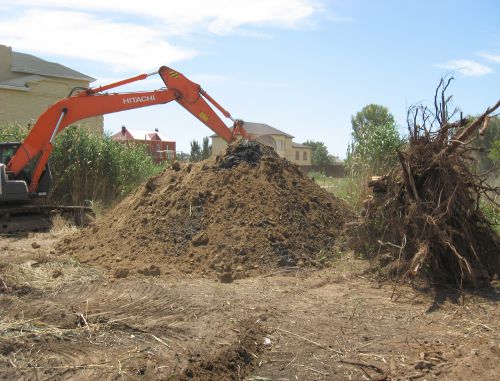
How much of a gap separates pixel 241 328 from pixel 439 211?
297 centimetres

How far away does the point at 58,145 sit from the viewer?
→ 51.8 ft

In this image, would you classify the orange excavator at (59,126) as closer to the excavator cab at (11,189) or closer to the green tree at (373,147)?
the excavator cab at (11,189)

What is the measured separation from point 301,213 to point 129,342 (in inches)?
185

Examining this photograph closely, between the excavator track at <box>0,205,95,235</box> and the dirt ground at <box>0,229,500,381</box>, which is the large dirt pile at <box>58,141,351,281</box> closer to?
the dirt ground at <box>0,229,500,381</box>

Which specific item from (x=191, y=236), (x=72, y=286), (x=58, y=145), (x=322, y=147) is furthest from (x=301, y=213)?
(x=322, y=147)

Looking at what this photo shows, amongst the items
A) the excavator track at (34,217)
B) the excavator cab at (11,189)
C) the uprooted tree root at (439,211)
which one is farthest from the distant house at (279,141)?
the uprooted tree root at (439,211)

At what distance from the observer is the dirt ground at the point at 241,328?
4336 mm

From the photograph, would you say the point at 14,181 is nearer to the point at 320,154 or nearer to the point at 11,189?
the point at 11,189

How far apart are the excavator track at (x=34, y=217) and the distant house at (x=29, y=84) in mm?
12557

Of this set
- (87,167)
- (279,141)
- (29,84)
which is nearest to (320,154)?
(279,141)

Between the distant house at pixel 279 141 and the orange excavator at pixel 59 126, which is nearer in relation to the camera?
the orange excavator at pixel 59 126

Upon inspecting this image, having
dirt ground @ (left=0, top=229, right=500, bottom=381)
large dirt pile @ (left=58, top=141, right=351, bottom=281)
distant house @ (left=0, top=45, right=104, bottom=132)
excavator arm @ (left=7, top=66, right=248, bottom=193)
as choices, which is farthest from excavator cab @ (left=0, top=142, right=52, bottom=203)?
distant house @ (left=0, top=45, right=104, bottom=132)

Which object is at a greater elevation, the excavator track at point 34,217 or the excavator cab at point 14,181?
the excavator cab at point 14,181

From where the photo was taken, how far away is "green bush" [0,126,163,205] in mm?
15781
